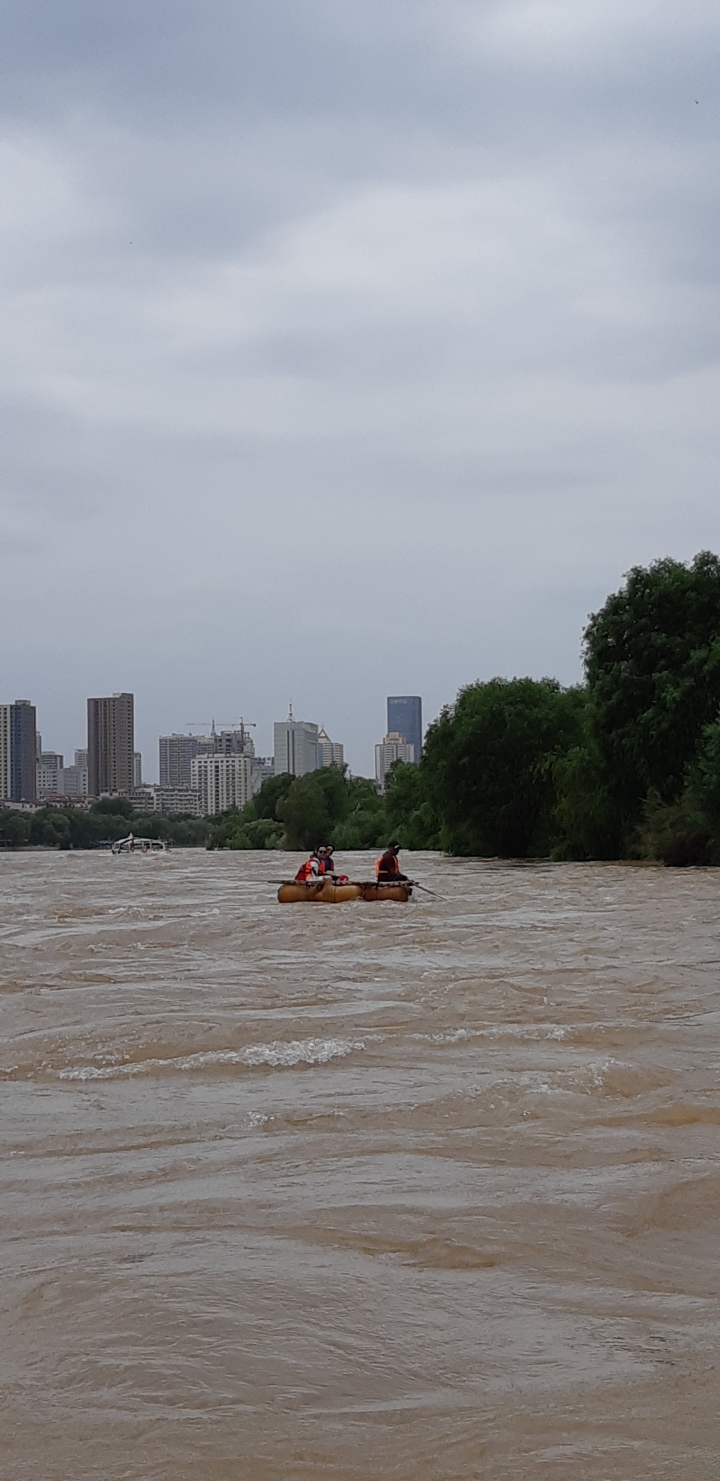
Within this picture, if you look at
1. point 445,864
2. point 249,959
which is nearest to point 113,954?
point 249,959

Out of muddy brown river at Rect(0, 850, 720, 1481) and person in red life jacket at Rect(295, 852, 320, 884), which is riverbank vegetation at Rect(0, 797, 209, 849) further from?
muddy brown river at Rect(0, 850, 720, 1481)

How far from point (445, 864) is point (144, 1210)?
148 feet

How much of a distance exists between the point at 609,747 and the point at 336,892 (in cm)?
1775

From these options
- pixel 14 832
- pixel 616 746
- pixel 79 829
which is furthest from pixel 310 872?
pixel 79 829

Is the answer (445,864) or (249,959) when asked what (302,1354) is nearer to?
(249,959)

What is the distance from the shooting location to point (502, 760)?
53500 millimetres

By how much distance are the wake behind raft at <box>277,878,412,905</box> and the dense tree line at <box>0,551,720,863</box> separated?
13.3 m

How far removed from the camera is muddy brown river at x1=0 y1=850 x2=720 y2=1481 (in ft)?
13.6

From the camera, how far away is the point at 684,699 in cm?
4322

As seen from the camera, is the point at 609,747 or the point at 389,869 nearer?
the point at 389,869

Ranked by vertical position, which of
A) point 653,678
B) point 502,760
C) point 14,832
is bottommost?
point 14,832

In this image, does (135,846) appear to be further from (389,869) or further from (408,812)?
(389,869)

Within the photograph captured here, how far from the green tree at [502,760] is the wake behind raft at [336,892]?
21.8m

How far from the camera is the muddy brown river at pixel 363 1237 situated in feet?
13.6
